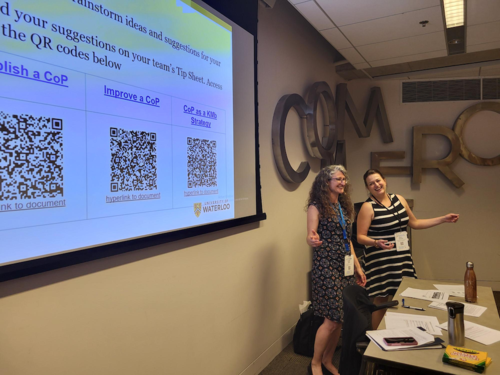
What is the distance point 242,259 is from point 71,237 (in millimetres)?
1436

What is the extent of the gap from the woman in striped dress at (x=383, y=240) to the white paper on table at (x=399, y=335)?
3.21 feet

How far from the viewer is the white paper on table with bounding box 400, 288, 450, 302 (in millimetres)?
2160

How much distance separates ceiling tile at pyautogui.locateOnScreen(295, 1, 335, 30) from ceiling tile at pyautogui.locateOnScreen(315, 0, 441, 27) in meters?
0.05

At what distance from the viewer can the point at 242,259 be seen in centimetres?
267

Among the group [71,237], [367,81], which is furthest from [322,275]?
[367,81]

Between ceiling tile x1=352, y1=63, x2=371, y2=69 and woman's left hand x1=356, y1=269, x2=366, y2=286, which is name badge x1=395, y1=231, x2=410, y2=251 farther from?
ceiling tile x1=352, y1=63, x2=371, y2=69

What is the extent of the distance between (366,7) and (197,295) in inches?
96.0

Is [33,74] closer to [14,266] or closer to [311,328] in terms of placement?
[14,266]

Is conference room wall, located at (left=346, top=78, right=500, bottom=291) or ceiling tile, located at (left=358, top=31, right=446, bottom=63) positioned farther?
conference room wall, located at (left=346, top=78, right=500, bottom=291)

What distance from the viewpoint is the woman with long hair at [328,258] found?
104 inches

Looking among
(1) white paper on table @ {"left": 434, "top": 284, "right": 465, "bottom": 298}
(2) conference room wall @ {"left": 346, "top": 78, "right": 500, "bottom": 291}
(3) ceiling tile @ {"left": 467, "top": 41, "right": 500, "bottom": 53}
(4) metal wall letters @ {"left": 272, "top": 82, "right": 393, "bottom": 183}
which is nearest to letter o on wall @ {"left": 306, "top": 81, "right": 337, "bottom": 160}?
(4) metal wall letters @ {"left": 272, "top": 82, "right": 393, "bottom": 183}

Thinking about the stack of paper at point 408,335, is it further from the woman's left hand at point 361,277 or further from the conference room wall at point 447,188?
the conference room wall at point 447,188

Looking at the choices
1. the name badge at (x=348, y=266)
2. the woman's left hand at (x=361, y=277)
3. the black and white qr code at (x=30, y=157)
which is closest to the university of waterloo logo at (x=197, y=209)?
the black and white qr code at (x=30, y=157)

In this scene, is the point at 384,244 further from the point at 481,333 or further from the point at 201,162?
the point at 201,162
